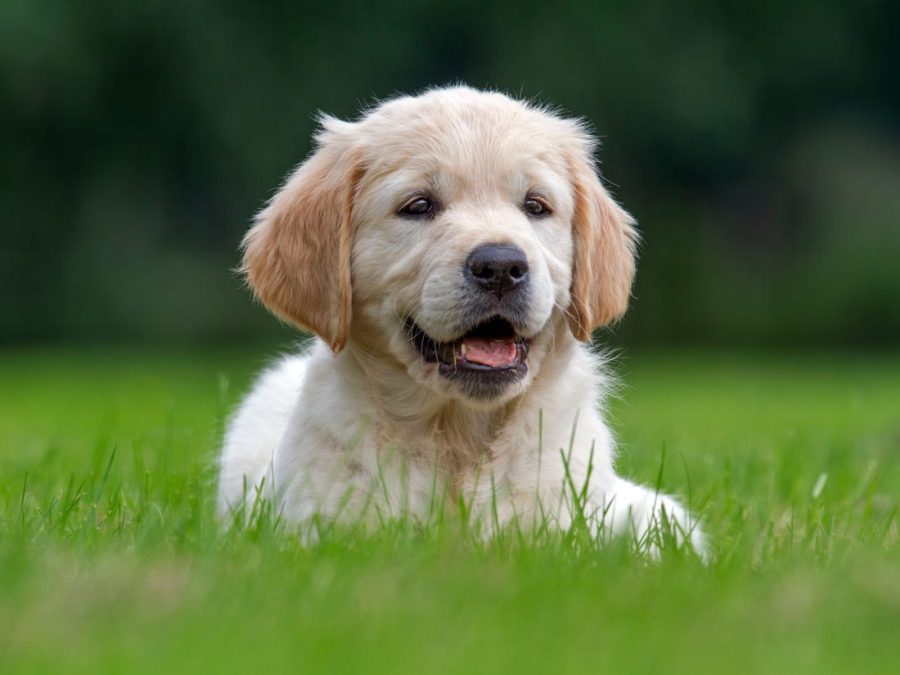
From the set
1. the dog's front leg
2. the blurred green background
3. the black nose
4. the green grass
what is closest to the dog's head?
the black nose

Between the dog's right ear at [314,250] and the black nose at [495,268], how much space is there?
0.52 metres

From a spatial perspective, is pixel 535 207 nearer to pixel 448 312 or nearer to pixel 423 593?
pixel 448 312

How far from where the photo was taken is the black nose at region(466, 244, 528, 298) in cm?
450

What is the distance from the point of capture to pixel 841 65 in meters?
24.5

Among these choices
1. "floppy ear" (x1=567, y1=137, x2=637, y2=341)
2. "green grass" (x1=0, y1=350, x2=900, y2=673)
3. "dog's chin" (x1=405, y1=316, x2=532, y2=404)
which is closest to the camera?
"green grass" (x1=0, y1=350, x2=900, y2=673)

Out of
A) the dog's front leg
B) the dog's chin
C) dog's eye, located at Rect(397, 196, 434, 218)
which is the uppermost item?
dog's eye, located at Rect(397, 196, 434, 218)

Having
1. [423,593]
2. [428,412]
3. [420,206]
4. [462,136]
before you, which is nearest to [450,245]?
[420,206]

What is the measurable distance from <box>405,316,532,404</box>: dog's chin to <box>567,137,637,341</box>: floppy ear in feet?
0.94

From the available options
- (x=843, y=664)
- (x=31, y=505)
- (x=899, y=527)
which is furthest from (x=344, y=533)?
(x=899, y=527)

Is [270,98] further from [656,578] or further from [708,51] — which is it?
[656,578]

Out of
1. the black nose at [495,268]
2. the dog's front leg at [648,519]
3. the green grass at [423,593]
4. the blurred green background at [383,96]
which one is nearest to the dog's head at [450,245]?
the black nose at [495,268]

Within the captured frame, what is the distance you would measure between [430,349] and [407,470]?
1.33 ft

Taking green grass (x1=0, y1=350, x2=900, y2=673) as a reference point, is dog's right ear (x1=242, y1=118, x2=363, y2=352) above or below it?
above

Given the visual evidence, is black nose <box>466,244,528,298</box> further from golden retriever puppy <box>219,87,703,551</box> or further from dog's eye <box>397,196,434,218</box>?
dog's eye <box>397,196,434,218</box>
